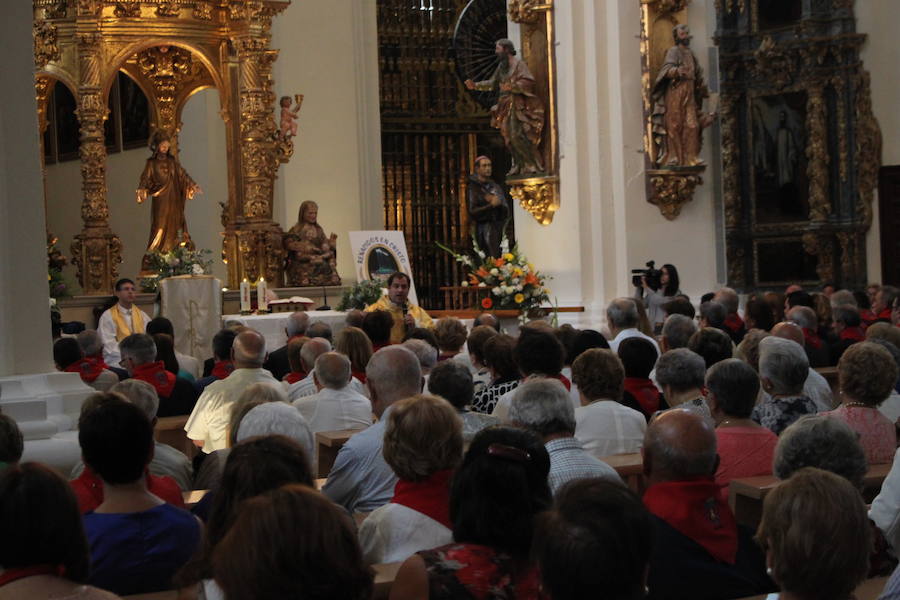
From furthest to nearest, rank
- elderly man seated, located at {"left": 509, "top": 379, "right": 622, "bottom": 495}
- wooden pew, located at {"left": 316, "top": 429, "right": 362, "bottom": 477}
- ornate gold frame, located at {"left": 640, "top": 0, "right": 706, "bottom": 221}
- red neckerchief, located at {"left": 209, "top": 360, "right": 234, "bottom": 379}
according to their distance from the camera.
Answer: ornate gold frame, located at {"left": 640, "top": 0, "right": 706, "bottom": 221} < red neckerchief, located at {"left": 209, "top": 360, "right": 234, "bottom": 379} < wooden pew, located at {"left": 316, "top": 429, "right": 362, "bottom": 477} < elderly man seated, located at {"left": 509, "top": 379, "right": 622, "bottom": 495}

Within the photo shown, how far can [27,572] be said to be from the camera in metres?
2.93

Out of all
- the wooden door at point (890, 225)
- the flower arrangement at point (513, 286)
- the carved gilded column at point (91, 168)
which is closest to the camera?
the flower arrangement at point (513, 286)

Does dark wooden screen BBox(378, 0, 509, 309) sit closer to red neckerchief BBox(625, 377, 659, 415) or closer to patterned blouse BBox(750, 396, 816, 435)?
red neckerchief BBox(625, 377, 659, 415)

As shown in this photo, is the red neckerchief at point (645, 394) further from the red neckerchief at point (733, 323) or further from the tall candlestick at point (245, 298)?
the tall candlestick at point (245, 298)

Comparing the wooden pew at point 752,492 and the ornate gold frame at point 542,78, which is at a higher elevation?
the ornate gold frame at point 542,78

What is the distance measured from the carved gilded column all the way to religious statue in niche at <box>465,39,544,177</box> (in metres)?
4.67

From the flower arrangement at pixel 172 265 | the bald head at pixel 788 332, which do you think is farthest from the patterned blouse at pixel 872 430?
the flower arrangement at pixel 172 265

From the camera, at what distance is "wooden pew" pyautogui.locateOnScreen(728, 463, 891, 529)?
16.3ft

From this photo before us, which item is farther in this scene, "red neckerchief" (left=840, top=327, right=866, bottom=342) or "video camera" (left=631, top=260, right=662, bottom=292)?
"video camera" (left=631, top=260, right=662, bottom=292)

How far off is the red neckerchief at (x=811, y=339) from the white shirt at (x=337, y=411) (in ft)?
12.1

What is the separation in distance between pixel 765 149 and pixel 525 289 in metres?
3.99

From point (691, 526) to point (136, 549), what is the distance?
5.55ft

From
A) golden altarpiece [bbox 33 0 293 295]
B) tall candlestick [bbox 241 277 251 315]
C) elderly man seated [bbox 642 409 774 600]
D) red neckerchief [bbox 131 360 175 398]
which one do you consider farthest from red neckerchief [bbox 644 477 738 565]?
golden altarpiece [bbox 33 0 293 295]

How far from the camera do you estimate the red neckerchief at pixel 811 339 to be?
9273 mm
